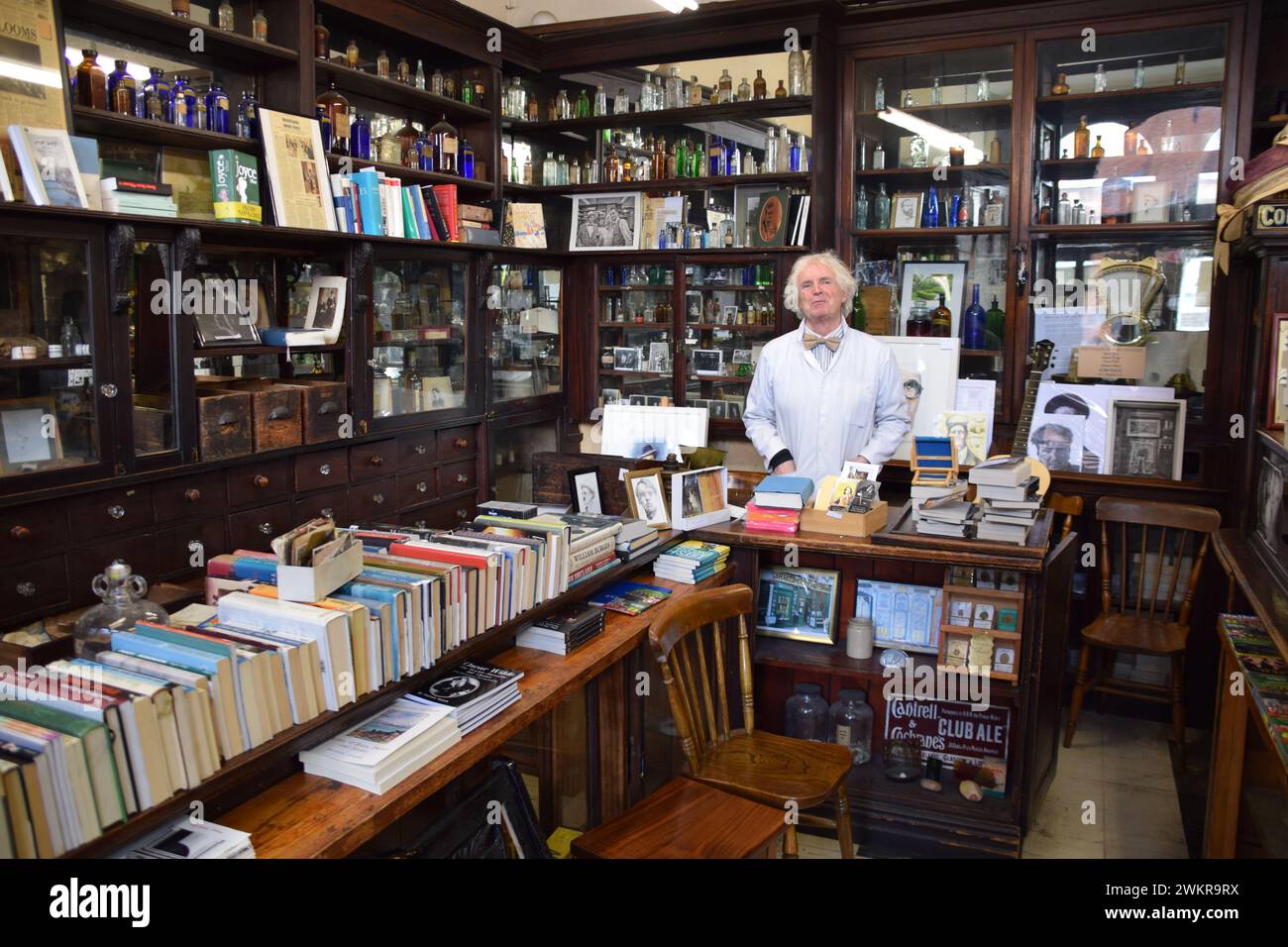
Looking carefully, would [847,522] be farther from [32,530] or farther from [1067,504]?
[32,530]

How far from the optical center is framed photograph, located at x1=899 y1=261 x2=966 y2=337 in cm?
562

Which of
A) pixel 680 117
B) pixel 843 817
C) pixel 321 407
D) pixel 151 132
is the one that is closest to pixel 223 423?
pixel 321 407

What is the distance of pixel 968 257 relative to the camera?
559 centimetres

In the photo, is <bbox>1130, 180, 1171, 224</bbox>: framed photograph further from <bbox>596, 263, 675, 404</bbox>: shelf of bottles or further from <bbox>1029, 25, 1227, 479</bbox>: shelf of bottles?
<bbox>596, 263, 675, 404</bbox>: shelf of bottles

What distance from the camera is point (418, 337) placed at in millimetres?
5262

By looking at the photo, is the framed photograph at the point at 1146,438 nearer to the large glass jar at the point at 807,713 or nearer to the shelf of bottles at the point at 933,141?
the shelf of bottles at the point at 933,141

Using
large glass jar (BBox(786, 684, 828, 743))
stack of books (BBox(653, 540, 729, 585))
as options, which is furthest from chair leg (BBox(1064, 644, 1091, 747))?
stack of books (BBox(653, 540, 729, 585))

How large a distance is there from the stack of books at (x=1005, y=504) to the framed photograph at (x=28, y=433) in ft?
Result: 10.0

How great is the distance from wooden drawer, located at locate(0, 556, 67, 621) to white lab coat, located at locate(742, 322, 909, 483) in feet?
8.47

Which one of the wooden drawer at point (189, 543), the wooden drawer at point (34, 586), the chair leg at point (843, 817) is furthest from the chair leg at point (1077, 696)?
the wooden drawer at point (34, 586)

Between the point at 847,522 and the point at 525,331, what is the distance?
10.5ft

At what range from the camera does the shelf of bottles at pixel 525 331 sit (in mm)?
5941
